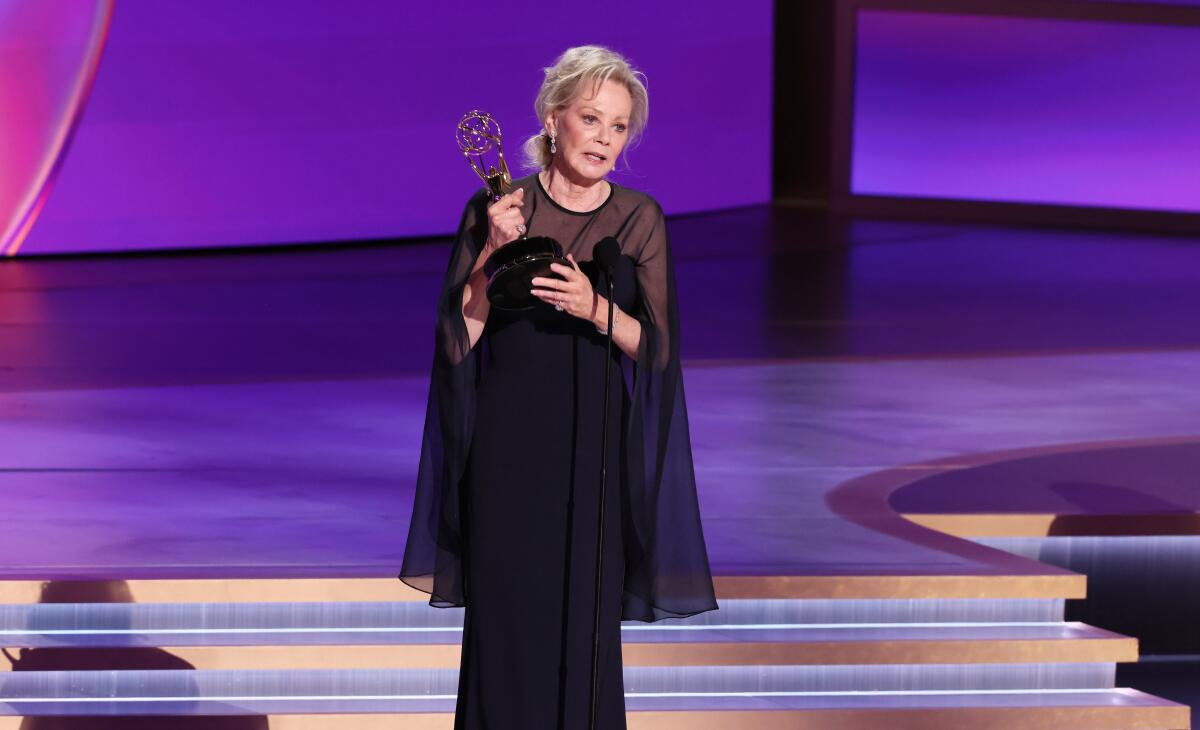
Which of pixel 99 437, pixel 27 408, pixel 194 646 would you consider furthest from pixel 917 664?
pixel 27 408

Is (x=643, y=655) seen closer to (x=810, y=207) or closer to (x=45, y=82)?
(x=45, y=82)

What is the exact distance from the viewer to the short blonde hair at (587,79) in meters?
2.57

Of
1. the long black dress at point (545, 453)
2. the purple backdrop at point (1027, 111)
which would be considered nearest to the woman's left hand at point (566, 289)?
the long black dress at point (545, 453)

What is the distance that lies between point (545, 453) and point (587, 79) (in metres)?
0.57

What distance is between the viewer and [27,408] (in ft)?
21.0

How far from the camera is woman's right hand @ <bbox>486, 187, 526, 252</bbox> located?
2512 mm

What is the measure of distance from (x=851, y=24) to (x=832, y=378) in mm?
7643

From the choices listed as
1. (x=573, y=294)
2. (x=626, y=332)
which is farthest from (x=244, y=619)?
(x=573, y=294)

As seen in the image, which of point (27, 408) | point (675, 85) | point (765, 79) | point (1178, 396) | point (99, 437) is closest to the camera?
point (99, 437)

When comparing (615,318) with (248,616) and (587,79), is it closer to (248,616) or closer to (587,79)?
(587,79)

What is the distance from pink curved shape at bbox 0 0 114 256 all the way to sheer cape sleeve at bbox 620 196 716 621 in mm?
8440

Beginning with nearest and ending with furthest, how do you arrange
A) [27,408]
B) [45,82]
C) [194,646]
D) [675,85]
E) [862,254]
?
[194,646], [27,408], [45,82], [862,254], [675,85]

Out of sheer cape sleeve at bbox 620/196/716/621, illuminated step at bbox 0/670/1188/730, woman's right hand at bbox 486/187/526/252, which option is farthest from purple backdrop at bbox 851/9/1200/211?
woman's right hand at bbox 486/187/526/252

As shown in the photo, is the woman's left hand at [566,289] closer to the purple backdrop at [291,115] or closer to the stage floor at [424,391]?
the stage floor at [424,391]
